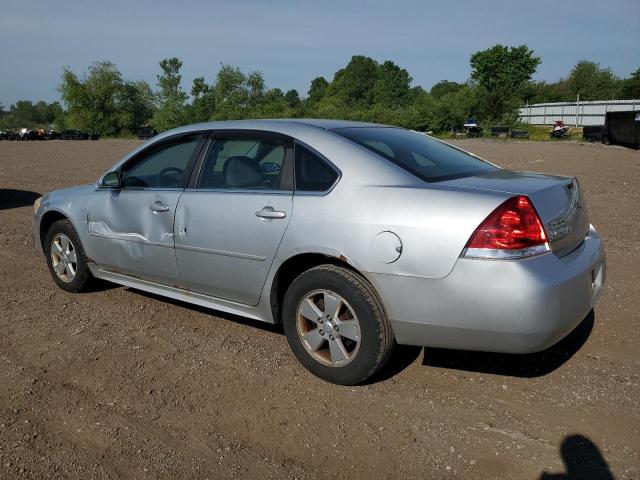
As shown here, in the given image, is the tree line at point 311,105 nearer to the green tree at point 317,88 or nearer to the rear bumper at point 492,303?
the green tree at point 317,88

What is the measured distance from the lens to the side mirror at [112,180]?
4.57 m

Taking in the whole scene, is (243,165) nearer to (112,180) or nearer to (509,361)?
(112,180)

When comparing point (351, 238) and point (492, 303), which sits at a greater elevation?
point (351, 238)

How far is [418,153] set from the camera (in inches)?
149

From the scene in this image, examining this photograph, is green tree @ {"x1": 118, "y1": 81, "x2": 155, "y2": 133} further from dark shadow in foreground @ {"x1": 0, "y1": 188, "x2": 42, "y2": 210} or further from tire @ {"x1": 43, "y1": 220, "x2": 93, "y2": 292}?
tire @ {"x1": 43, "y1": 220, "x2": 93, "y2": 292}

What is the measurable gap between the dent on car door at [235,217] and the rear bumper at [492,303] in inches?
32.2

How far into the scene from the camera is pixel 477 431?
2.96m

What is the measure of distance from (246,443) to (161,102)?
79.9 meters

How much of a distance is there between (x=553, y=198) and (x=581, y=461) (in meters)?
1.35

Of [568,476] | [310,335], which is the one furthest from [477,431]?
[310,335]

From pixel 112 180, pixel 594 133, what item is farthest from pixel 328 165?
pixel 594 133

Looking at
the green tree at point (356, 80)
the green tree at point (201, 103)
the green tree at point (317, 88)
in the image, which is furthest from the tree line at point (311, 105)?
the green tree at point (317, 88)

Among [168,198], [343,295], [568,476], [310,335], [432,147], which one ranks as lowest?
[568,476]

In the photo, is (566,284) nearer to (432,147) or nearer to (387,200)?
(387,200)
